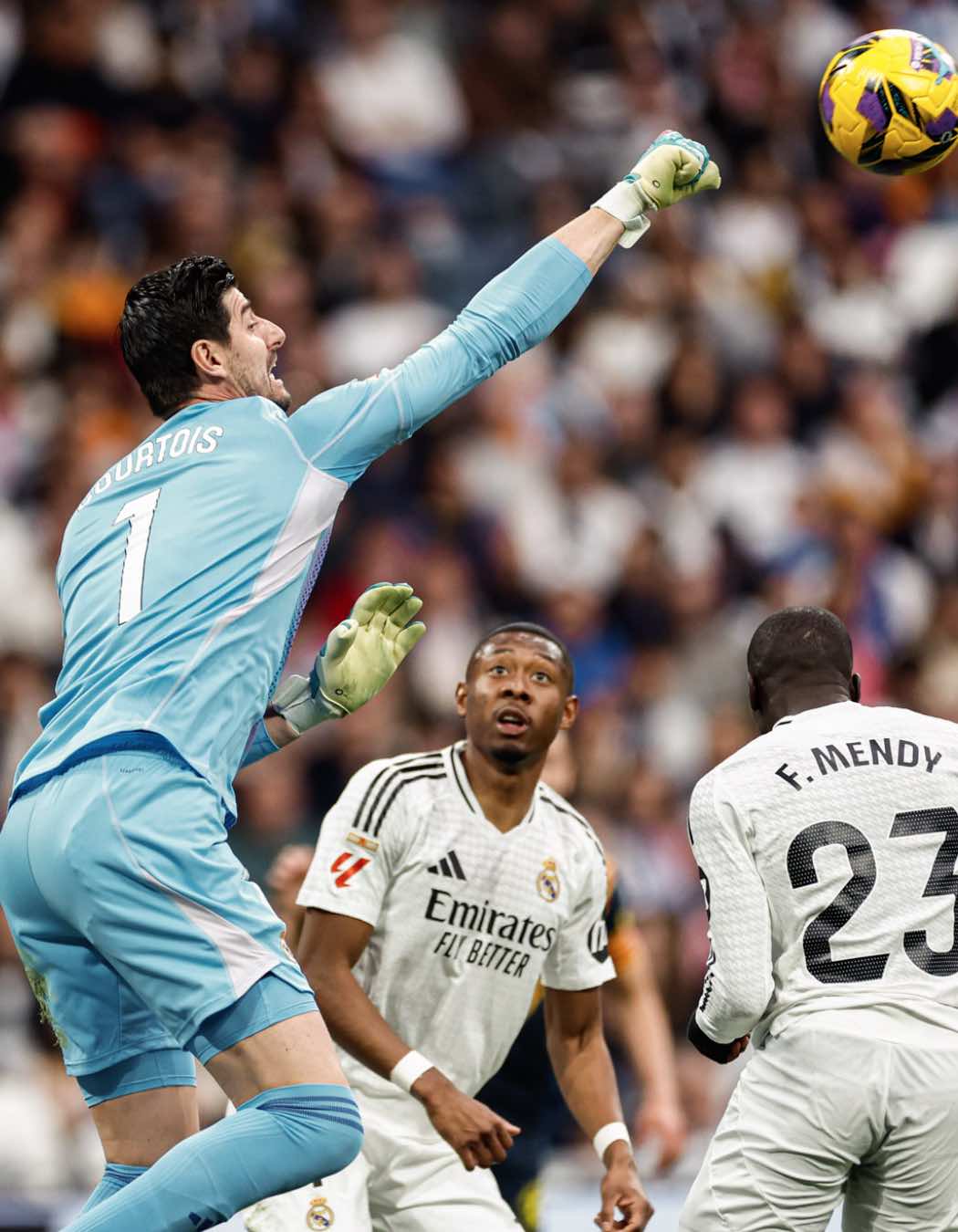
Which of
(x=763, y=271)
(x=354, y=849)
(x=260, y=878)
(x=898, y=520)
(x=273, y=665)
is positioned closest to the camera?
(x=273, y=665)

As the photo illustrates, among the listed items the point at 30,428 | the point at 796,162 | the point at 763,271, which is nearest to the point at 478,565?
the point at 30,428

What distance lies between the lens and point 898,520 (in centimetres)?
1216

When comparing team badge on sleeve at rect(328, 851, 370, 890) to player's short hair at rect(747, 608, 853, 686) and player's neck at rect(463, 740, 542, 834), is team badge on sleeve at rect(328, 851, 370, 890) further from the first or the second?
player's short hair at rect(747, 608, 853, 686)

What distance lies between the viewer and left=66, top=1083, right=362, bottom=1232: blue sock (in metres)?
3.88

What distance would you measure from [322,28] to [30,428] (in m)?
3.97

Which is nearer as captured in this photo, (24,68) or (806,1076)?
(806,1076)

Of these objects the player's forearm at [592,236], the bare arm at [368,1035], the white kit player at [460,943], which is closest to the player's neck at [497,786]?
the white kit player at [460,943]

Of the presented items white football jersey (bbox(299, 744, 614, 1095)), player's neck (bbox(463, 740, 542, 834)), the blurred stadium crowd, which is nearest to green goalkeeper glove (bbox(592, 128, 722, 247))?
player's neck (bbox(463, 740, 542, 834))

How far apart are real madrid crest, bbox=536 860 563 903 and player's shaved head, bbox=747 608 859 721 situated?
111 cm

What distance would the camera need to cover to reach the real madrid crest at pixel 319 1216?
516 centimetres

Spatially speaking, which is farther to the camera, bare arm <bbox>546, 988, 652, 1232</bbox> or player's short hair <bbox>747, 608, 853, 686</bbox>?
bare arm <bbox>546, 988, 652, 1232</bbox>

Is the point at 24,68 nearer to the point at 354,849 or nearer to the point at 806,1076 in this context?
the point at 354,849

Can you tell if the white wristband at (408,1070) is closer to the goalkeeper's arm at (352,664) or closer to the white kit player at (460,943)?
the white kit player at (460,943)

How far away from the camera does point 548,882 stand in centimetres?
576
